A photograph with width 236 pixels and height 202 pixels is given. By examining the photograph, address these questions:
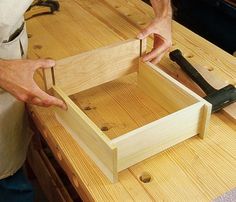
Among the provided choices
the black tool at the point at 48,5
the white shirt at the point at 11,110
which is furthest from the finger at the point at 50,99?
the black tool at the point at 48,5

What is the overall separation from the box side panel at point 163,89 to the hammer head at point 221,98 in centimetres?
6

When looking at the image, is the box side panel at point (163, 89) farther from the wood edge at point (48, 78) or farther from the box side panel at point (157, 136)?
the wood edge at point (48, 78)

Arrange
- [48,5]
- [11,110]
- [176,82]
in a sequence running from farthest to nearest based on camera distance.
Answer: [48,5], [11,110], [176,82]

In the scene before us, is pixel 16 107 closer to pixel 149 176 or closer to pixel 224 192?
pixel 149 176

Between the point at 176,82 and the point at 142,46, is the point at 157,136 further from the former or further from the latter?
the point at 142,46

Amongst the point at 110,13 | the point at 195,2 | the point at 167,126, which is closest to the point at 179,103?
the point at 167,126

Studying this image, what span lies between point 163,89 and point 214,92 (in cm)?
12

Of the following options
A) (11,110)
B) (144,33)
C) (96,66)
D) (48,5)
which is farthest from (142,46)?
(48,5)

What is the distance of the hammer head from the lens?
83 cm

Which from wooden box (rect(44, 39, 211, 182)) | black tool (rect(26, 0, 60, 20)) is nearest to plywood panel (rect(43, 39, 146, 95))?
wooden box (rect(44, 39, 211, 182))

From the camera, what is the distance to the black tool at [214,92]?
83cm

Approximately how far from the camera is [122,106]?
89cm

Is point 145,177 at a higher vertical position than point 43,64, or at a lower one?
lower

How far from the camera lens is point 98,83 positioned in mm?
924
